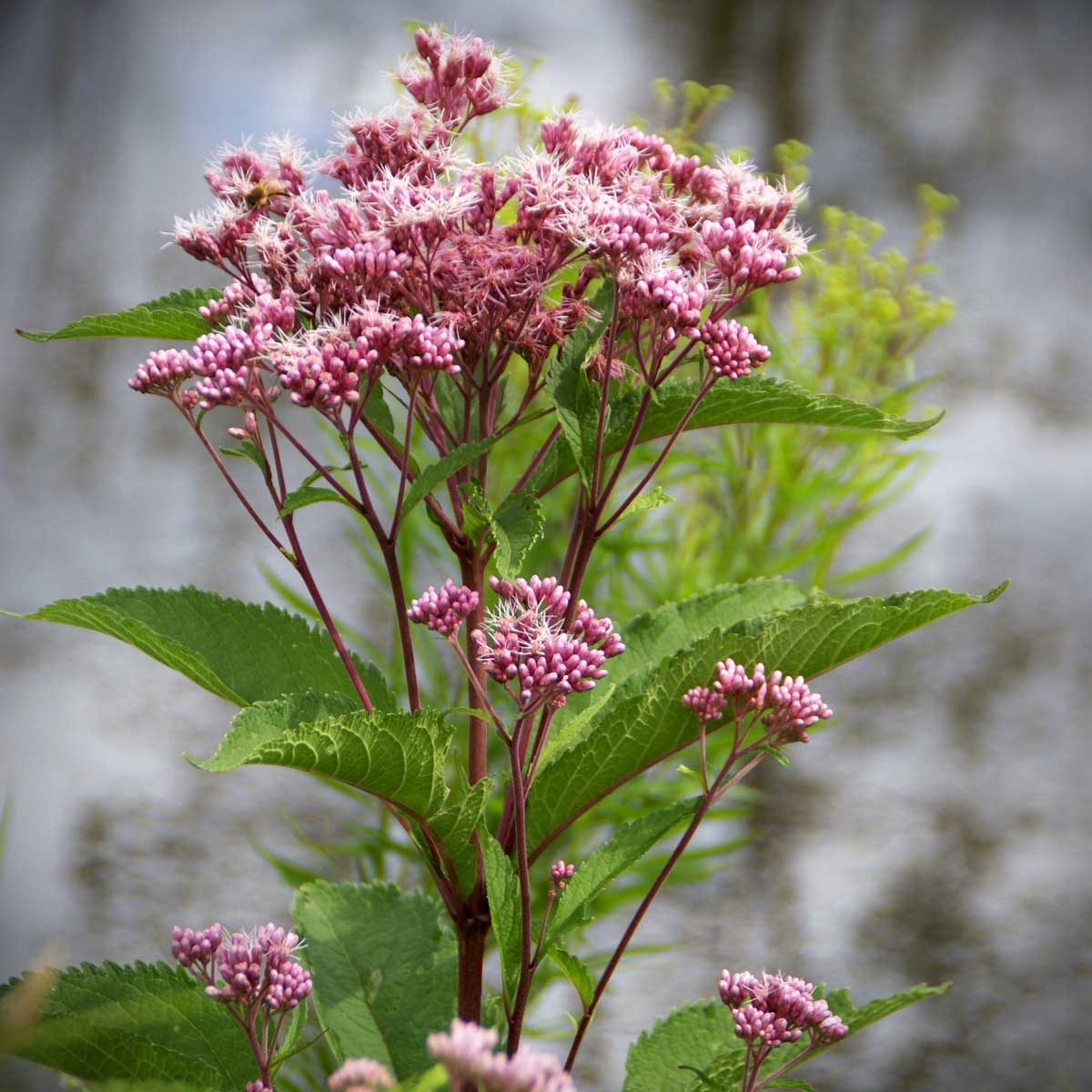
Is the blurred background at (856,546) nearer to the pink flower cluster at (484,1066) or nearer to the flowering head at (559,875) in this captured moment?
the flowering head at (559,875)

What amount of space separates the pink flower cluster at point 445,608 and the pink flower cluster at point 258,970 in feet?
0.34

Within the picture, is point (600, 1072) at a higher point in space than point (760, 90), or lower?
lower

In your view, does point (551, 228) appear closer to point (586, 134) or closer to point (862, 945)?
point (586, 134)

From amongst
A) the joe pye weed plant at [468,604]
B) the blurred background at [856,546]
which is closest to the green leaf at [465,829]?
the joe pye weed plant at [468,604]

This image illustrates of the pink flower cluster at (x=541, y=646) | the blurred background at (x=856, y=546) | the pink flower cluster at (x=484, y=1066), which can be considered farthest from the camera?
the blurred background at (x=856, y=546)

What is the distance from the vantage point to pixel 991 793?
1.54 meters

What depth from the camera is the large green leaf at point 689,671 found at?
33 centimetres

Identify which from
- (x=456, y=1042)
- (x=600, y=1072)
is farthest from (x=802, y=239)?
(x=600, y=1072)

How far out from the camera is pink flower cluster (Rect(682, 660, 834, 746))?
33cm

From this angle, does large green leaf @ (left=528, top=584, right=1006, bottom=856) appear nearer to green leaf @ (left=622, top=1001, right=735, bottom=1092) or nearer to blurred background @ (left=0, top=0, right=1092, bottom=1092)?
green leaf @ (left=622, top=1001, right=735, bottom=1092)

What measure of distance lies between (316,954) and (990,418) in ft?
5.16

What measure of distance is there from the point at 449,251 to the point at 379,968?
228 millimetres

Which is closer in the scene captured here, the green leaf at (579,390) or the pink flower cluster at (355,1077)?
the pink flower cluster at (355,1077)

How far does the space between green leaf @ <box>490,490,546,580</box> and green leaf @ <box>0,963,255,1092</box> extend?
0.17 meters
